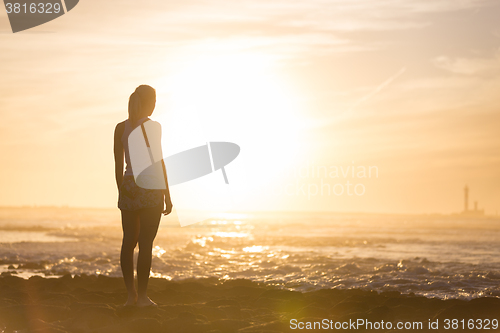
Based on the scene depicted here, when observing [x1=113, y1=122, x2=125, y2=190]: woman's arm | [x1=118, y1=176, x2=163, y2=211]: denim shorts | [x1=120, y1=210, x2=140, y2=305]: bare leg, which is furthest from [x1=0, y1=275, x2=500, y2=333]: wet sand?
[x1=113, y1=122, x2=125, y2=190]: woman's arm

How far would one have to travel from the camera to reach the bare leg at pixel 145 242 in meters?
4.48

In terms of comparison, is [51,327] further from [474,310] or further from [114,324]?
[474,310]

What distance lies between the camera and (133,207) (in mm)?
4418

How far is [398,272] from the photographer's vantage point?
10047 mm

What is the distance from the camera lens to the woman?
14.6ft

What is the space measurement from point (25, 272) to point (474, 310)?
8.39m

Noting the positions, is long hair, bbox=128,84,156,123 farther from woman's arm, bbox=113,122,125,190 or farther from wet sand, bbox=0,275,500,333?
wet sand, bbox=0,275,500,333

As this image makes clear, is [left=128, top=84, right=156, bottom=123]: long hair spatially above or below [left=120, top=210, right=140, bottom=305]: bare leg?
above

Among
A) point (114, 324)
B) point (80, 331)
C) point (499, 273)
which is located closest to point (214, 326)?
point (114, 324)

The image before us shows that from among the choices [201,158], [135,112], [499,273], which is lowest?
[499,273]

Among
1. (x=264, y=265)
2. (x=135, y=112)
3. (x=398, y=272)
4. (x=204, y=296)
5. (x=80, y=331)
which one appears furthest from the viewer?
(x=264, y=265)

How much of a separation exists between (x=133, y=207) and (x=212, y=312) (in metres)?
1.28

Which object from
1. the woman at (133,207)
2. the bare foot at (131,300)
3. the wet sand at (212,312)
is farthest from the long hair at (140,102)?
the wet sand at (212,312)

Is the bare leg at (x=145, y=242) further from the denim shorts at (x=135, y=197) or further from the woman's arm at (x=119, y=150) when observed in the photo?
the woman's arm at (x=119, y=150)
